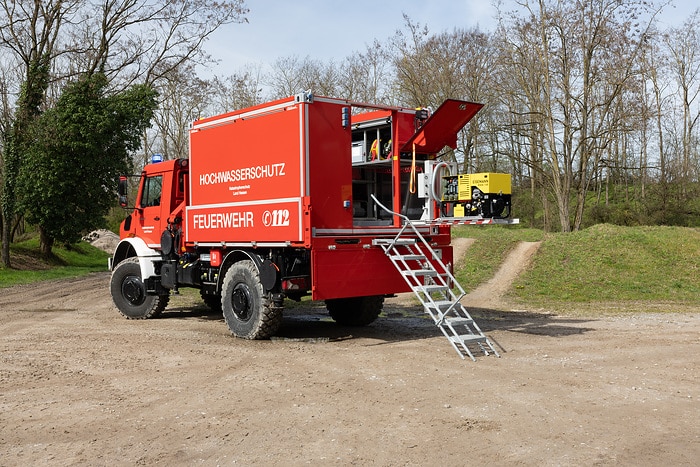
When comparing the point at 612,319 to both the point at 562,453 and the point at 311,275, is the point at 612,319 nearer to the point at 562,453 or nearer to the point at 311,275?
the point at 311,275

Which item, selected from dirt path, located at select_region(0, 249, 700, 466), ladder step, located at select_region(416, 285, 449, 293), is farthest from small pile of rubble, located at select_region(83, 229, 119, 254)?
ladder step, located at select_region(416, 285, 449, 293)

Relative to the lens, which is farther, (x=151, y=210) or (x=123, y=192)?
(x=151, y=210)

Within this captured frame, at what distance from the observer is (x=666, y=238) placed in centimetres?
2233

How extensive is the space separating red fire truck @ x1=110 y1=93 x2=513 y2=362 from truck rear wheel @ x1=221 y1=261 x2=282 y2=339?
21 mm

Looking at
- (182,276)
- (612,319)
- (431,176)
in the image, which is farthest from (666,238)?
(182,276)

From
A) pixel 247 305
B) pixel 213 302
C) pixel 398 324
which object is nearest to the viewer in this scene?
pixel 247 305

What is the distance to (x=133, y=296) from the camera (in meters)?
13.9

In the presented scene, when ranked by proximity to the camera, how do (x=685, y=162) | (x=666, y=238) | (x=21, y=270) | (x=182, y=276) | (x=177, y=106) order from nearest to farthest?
(x=182, y=276) → (x=666, y=238) → (x=21, y=270) → (x=685, y=162) → (x=177, y=106)

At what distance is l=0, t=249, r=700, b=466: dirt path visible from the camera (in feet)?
17.8

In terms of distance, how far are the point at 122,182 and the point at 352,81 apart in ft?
92.0

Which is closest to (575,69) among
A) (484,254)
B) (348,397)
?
(484,254)

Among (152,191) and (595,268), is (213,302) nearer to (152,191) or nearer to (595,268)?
(152,191)

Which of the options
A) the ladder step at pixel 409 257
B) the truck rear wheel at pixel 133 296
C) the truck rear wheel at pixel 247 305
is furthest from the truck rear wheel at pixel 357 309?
the truck rear wheel at pixel 133 296

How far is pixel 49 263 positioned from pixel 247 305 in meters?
23.8
